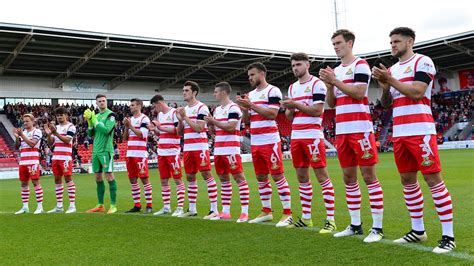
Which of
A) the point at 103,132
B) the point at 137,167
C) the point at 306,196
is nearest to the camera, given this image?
the point at 306,196

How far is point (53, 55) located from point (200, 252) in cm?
3055

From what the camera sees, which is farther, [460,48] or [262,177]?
[460,48]

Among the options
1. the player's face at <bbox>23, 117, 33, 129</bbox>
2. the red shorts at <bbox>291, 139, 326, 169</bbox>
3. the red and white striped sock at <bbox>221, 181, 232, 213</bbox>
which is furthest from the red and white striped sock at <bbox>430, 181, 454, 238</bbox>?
the player's face at <bbox>23, 117, 33, 129</bbox>

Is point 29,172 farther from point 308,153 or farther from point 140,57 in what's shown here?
point 140,57

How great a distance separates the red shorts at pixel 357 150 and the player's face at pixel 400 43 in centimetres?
104

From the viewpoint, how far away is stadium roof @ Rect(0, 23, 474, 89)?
30516 mm

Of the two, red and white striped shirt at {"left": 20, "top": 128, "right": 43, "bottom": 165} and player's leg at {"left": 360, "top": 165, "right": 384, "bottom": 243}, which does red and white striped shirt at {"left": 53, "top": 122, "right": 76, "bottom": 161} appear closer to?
red and white striped shirt at {"left": 20, "top": 128, "right": 43, "bottom": 165}

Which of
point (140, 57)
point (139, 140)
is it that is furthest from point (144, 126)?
point (140, 57)

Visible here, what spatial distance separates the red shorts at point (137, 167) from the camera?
9876 mm

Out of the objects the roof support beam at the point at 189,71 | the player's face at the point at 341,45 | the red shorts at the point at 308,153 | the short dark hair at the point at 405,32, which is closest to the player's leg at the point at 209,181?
the red shorts at the point at 308,153

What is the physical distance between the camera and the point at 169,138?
30.5 ft

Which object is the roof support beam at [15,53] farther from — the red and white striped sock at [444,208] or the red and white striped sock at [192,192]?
the red and white striped sock at [444,208]

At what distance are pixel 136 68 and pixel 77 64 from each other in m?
4.76

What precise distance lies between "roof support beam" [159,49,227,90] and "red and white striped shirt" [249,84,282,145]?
96.9 ft
